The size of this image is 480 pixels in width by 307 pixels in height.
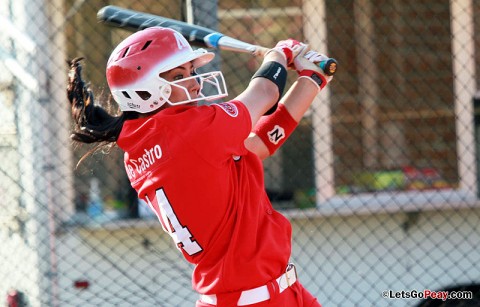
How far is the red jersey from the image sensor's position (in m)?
2.43

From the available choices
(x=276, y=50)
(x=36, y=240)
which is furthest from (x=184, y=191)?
(x=36, y=240)

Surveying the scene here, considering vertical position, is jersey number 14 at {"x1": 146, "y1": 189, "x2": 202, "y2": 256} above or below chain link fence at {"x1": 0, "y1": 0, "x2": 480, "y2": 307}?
above

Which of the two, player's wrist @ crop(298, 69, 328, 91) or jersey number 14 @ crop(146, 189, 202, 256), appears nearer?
jersey number 14 @ crop(146, 189, 202, 256)

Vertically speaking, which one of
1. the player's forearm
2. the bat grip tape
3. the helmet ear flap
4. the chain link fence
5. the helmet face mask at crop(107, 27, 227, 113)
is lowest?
the chain link fence

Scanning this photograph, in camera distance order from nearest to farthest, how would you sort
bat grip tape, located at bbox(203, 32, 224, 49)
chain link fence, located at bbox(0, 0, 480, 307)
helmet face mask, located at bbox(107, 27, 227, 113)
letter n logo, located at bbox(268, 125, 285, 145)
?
helmet face mask, located at bbox(107, 27, 227, 113) < letter n logo, located at bbox(268, 125, 285, 145) < bat grip tape, located at bbox(203, 32, 224, 49) < chain link fence, located at bbox(0, 0, 480, 307)

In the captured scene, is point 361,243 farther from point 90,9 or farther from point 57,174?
point 90,9

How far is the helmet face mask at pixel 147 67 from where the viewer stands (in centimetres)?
252

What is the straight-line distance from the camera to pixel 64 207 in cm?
518

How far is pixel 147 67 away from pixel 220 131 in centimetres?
31

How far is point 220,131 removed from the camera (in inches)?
95.3

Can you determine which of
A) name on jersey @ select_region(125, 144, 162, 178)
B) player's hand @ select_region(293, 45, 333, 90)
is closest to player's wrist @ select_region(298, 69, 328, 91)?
player's hand @ select_region(293, 45, 333, 90)

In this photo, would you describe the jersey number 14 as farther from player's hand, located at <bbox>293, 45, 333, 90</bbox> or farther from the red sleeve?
player's hand, located at <bbox>293, 45, 333, 90</bbox>

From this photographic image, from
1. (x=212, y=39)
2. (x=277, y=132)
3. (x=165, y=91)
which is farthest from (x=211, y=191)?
(x=212, y=39)

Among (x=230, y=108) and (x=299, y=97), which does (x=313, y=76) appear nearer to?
(x=299, y=97)
